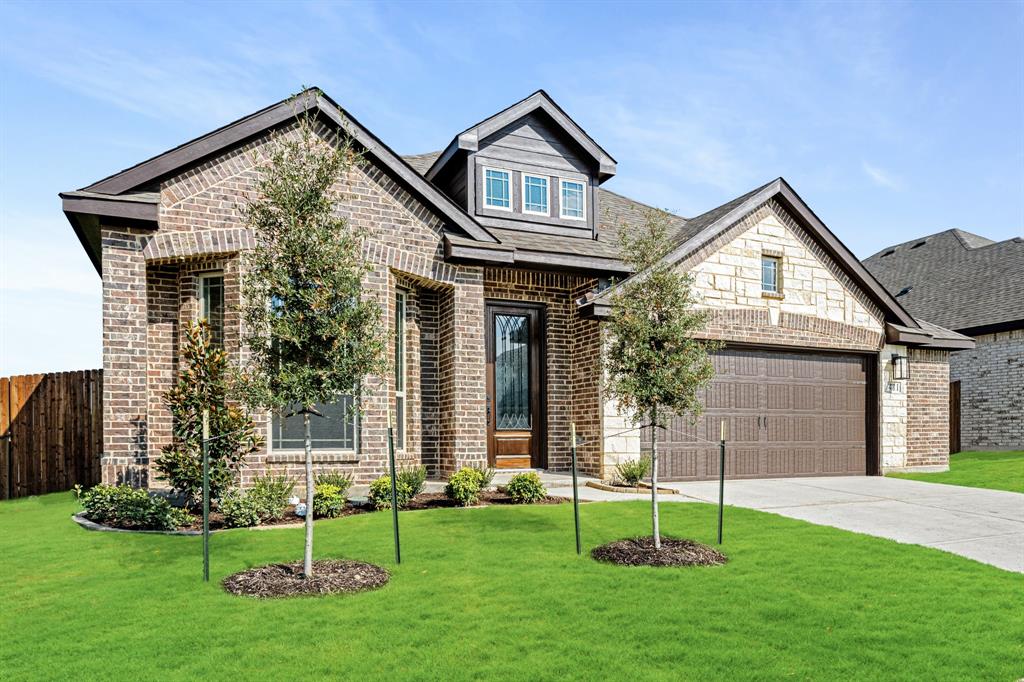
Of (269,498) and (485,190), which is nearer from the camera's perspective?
(269,498)

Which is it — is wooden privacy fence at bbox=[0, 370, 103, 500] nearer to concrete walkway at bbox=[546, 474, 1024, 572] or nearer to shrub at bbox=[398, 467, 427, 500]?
shrub at bbox=[398, 467, 427, 500]

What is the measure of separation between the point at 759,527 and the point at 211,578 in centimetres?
629

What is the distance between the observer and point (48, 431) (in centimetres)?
1340

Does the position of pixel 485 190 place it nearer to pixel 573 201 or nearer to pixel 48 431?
pixel 573 201

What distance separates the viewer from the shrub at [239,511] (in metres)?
8.63

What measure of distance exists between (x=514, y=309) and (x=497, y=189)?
8.10ft

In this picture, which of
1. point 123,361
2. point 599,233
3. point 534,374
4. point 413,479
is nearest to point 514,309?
point 534,374

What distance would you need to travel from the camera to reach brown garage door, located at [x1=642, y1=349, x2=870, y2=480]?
538 inches

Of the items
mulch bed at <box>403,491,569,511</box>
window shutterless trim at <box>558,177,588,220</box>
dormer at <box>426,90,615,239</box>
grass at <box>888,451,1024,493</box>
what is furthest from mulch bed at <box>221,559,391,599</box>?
grass at <box>888,451,1024,493</box>

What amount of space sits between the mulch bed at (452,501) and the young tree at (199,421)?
257 centimetres

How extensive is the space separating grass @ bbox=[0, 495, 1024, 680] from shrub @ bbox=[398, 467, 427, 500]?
195 centimetres

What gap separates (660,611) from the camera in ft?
18.5

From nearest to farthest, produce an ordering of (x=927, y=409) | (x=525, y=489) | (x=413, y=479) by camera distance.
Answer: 1. (x=413, y=479)
2. (x=525, y=489)
3. (x=927, y=409)

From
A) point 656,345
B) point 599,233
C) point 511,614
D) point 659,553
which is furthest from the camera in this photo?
point 599,233
